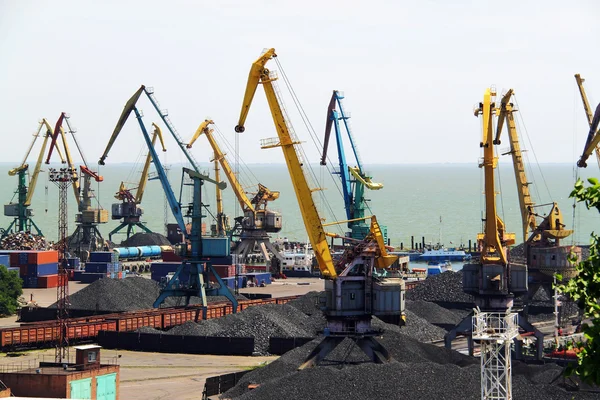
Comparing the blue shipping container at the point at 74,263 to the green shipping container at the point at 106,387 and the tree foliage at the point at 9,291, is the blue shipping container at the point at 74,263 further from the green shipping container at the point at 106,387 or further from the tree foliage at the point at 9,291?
the green shipping container at the point at 106,387

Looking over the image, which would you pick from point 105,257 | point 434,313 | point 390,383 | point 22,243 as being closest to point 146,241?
point 105,257

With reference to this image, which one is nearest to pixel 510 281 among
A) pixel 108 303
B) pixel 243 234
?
pixel 108 303

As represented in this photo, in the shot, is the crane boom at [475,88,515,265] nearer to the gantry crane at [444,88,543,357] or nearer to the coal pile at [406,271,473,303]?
the gantry crane at [444,88,543,357]

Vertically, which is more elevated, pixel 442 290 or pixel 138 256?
pixel 442 290

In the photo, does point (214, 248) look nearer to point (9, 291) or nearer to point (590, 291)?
point (9, 291)

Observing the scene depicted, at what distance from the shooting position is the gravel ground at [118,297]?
275 feet

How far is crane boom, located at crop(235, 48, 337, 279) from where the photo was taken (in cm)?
5438

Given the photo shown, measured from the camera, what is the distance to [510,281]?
63812 mm

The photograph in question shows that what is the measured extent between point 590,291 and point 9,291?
74.2 meters

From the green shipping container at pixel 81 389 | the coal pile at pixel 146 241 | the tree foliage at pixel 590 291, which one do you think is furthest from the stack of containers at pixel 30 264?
the tree foliage at pixel 590 291

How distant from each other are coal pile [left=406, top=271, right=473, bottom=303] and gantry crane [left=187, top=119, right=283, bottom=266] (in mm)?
37866

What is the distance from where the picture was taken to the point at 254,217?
12769 centimetres

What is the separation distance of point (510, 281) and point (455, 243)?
13125 centimetres

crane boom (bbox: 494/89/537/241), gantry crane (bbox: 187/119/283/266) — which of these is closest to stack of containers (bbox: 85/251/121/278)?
gantry crane (bbox: 187/119/283/266)
